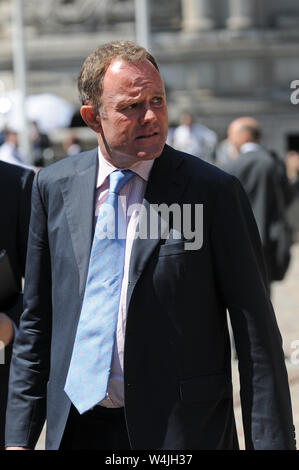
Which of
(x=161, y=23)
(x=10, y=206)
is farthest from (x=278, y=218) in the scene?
(x=161, y=23)

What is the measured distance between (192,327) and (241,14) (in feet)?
76.9

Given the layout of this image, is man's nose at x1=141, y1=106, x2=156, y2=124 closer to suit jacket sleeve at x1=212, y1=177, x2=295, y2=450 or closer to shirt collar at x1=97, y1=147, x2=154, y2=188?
shirt collar at x1=97, y1=147, x2=154, y2=188

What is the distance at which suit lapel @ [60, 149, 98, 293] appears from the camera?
120 inches

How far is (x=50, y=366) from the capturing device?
3.18m

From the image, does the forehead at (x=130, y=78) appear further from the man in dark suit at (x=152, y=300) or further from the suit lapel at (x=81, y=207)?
the suit lapel at (x=81, y=207)

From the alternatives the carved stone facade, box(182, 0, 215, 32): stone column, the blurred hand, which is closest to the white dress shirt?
the blurred hand

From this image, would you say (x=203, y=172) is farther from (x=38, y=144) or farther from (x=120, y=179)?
(x=38, y=144)

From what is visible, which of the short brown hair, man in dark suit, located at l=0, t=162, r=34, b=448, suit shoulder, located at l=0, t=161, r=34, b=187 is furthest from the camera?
suit shoulder, located at l=0, t=161, r=34, b=187

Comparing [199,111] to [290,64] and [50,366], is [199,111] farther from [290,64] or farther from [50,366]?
[50,366]

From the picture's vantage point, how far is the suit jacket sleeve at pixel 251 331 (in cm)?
290

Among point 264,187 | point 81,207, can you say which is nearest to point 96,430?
point 81,207

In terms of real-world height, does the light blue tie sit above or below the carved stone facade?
above

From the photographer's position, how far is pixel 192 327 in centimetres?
296

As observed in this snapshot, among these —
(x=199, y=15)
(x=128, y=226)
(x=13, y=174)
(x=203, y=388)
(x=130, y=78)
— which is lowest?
(x=199, y=15)
